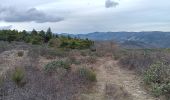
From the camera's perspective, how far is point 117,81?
13.6 meters

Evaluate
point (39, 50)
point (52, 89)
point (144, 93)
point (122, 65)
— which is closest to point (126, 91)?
point (144, 93)

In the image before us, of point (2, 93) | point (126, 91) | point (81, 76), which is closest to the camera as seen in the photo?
point (2, 93)

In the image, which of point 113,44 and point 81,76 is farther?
point 113,44

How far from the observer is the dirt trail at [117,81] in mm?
11547

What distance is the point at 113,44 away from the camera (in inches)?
964

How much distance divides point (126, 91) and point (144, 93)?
575 mm

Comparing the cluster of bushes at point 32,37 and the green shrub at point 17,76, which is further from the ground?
the cluster of bushes at point 32,37

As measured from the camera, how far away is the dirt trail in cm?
1155

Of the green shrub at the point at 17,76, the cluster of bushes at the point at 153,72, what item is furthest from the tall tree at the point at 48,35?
the green shrub at the point at 17,76

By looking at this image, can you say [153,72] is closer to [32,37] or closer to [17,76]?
[17,76]

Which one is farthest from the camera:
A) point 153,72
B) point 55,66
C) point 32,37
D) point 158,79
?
point 32,37

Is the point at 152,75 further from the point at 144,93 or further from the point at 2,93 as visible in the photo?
the point at 2,93

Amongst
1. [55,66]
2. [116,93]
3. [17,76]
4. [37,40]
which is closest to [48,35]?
[37,40]

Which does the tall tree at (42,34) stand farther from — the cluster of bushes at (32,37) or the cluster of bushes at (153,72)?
the cluster of bushes at (153,72)
